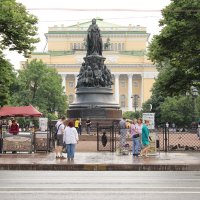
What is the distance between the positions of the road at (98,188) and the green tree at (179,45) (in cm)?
1386

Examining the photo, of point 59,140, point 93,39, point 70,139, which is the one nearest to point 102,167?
point 70,139

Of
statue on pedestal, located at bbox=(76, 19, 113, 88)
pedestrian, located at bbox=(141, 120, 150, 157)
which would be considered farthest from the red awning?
pedestrian, located at bbox=(141, 120, 150, 157)

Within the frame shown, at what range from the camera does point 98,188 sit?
15.0 m

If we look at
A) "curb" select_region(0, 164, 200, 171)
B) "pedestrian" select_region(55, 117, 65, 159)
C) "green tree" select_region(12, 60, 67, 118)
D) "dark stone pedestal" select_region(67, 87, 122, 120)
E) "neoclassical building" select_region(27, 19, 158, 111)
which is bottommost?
"curb" select_region(0, 164, 200, 171)

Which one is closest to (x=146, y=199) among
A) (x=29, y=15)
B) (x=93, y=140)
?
(x=29, y=15)

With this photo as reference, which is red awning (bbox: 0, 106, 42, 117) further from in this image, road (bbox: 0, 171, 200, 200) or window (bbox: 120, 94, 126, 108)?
window (bbox: 120, 94, 126, 108)

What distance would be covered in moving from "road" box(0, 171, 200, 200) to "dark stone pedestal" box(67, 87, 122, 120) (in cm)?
2987

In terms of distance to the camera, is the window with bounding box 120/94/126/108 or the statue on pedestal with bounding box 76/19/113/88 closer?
the statue on pedestal with bounding box 76/19/113/88

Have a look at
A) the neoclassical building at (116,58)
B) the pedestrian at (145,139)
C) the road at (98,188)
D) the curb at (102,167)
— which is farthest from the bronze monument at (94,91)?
the neoclassical building at (116,58)

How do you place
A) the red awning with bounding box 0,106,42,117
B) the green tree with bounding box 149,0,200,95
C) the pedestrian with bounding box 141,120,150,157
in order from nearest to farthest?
the pedestrian with bounding box 141,120,150,157 < the green tree with bounding box 149,0,200,95 < the red awning with bounding box 0,106,42,117

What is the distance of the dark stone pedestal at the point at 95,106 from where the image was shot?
1916 inches

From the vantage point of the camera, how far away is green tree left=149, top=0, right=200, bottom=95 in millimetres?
31094

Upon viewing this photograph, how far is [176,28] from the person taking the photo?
102 ft

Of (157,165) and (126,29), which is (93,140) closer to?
(157,165)
